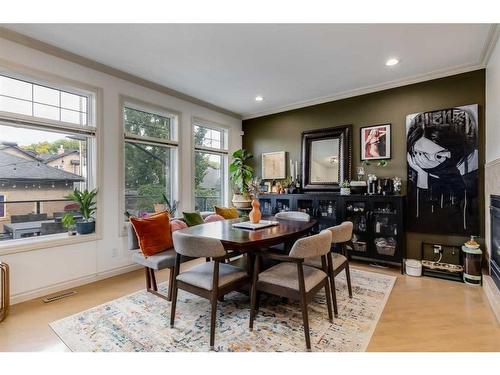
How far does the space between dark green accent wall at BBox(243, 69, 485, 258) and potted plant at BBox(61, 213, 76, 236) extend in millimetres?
3648

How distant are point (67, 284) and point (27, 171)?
1410 mm

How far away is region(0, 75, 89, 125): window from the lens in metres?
2.65

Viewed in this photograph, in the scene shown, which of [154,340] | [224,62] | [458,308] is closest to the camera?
[154,340]

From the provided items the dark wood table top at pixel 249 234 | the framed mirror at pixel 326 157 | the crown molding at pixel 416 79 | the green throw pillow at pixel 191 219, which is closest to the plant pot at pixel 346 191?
the framed mirror at pixel 326 157

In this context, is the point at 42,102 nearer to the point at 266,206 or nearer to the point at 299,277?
the point at 299,277

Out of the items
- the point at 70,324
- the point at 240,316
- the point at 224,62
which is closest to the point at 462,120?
the point at 224,62

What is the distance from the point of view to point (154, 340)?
193 centimetres

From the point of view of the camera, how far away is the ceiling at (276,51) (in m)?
2.48

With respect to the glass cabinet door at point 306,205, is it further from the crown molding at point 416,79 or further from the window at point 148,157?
the window at point 148,157

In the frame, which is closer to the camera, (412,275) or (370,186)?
(412,275)

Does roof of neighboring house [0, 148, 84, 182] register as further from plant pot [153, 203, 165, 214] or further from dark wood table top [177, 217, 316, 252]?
dark wood table top [177, 217, 316, 252]

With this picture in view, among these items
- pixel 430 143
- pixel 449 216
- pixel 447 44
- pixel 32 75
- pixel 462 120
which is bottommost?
pixel 449 216

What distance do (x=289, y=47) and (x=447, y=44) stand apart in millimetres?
1766

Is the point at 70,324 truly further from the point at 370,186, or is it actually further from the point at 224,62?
the point at 370,186
